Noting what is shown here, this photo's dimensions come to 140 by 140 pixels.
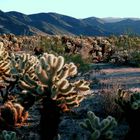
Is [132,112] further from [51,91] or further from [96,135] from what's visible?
[51,91]

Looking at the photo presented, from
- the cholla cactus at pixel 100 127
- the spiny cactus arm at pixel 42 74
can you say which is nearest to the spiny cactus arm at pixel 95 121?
the cholla cactus at pixel 100 127

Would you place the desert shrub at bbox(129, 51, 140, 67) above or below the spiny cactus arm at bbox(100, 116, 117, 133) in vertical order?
above

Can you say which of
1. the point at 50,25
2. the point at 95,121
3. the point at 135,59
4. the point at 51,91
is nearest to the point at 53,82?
the point at 51,91

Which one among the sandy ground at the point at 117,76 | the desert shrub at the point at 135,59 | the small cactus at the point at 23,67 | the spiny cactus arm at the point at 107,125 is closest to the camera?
the spiny cactus arm at the point at 107,125

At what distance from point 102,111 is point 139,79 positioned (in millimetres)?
4877

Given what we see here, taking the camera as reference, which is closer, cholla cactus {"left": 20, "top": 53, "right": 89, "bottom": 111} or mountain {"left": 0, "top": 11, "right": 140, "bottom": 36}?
cholla cactus {"left": 20, "top": 53, "right": 89, "bottom": 111}

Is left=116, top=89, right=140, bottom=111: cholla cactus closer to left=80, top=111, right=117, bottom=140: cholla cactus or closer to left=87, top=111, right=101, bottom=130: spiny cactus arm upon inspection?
left=80, top=111, right=117, bottom=140: cholla cactus

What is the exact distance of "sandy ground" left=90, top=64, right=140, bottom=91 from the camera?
40.4 ft

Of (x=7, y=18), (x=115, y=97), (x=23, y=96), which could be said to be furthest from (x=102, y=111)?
(x=7, y=18)

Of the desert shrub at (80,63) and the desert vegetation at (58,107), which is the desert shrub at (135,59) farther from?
the desert vegetation at (58,107)

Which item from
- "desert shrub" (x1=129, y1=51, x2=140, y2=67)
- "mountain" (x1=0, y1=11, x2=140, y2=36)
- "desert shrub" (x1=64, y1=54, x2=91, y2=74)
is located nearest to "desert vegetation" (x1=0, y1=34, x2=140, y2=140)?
"desert shrub" (x1=64, y1=54, x2=91, y2=74)

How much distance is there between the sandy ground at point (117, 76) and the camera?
12.3 meters

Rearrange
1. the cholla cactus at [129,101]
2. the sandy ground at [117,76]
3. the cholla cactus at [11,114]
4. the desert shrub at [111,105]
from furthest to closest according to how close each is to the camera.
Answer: the sandy ground at [117,76] < the desert shrub at [111,105] < the cholla cactus at [11,114] < the cholla cactus at [129,101]

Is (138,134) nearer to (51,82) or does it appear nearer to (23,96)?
(51,82)
